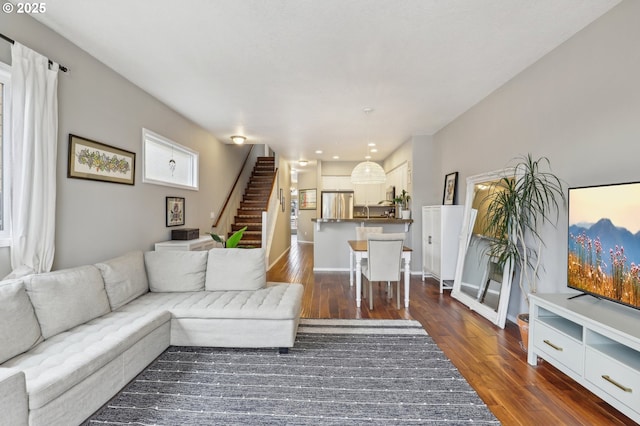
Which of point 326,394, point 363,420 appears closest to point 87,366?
point 326,394

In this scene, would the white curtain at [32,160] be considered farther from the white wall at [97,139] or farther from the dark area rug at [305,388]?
the dark area rug at [305,388]

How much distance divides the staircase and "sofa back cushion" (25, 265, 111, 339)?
3.62m

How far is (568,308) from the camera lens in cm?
206

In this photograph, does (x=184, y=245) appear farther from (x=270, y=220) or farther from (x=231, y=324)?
(x=270, y=220)

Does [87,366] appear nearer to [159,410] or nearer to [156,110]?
[159,410]

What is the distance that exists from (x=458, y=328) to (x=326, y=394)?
1893mm

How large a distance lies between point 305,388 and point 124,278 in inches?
77.2

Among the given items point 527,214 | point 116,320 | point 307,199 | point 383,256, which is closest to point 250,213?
point 307,199

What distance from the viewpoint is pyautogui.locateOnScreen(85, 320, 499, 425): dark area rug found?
5.92 ft

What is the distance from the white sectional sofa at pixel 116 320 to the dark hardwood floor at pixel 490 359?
1007mm

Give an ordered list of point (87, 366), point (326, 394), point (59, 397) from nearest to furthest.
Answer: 1. point (59, 397)
2. point (87, 366)
3. point (326, 394)

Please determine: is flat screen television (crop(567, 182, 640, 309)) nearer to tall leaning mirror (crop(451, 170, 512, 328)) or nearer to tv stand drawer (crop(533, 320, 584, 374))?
tv stand drawer (crop(533, 320, 584, 374))

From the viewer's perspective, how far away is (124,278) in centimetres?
277

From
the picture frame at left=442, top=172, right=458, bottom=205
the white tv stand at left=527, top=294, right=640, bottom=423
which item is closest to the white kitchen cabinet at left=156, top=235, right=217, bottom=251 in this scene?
the white tv stand at left=527, top=294, right=640, bottom=423
